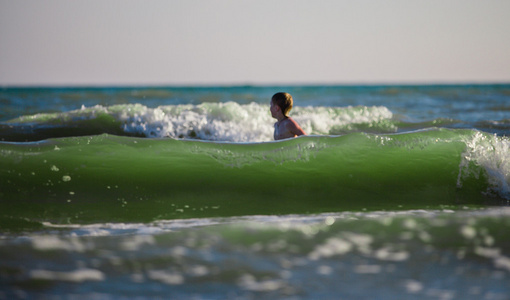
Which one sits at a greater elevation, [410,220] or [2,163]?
[2,163]

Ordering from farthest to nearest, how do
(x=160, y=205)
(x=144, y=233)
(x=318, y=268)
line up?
(x=160, y=205), (x=144, y=233), (x=318, y=268)

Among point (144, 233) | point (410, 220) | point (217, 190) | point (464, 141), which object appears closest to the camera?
point (144, 233)

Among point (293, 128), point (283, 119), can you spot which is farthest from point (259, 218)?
point (283, 119)

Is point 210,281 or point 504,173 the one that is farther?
point 504,173

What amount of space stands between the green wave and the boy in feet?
1.63

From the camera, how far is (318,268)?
248 centimetres

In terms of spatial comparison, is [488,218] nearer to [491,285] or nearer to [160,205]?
[491,285]

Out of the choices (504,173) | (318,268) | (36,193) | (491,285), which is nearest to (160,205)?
(36,193)

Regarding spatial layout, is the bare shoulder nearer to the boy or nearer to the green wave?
the boy

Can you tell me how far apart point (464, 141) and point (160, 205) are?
3.09 metres

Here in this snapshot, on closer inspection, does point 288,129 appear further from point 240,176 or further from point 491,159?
point 491,159

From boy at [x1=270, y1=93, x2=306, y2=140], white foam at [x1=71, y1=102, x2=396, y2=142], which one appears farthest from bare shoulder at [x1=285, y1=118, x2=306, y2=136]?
white foam at [x1=71, y1=102, x2=396, y2=142]

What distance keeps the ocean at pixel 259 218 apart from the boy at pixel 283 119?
1.63 feet

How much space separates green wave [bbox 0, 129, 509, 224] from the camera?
12.2 ft
